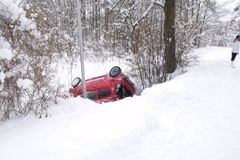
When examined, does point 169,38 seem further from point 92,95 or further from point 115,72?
point 92,95

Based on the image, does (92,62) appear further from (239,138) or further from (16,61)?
(239,138)

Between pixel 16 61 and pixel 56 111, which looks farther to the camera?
pixel 56 111

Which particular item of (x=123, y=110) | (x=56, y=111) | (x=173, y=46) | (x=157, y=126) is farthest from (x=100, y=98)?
(x=157, y=126)

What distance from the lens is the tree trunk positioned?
452 inches

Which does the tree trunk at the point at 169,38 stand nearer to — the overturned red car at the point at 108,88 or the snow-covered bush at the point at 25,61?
the overturned red car at the point at 108,88

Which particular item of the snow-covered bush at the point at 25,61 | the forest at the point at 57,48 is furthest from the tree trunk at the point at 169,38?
the snow-covered bush at the point at 25,61

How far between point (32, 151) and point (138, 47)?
7341mm

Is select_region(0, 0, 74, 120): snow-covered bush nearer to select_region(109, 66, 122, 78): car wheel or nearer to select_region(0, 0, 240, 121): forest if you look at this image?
select_region(0, 0, 240, 121): forest

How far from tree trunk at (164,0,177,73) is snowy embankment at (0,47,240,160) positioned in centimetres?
420

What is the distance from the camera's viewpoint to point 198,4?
2925 cm

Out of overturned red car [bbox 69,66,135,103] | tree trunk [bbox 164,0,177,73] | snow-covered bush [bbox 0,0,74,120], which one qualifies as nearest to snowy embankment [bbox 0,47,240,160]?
snow-covered bush [bbox 0,0,74,120]

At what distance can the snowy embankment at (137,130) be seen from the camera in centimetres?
452

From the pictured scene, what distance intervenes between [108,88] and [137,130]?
19.0 feet

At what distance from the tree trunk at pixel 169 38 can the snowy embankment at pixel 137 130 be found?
420cm
